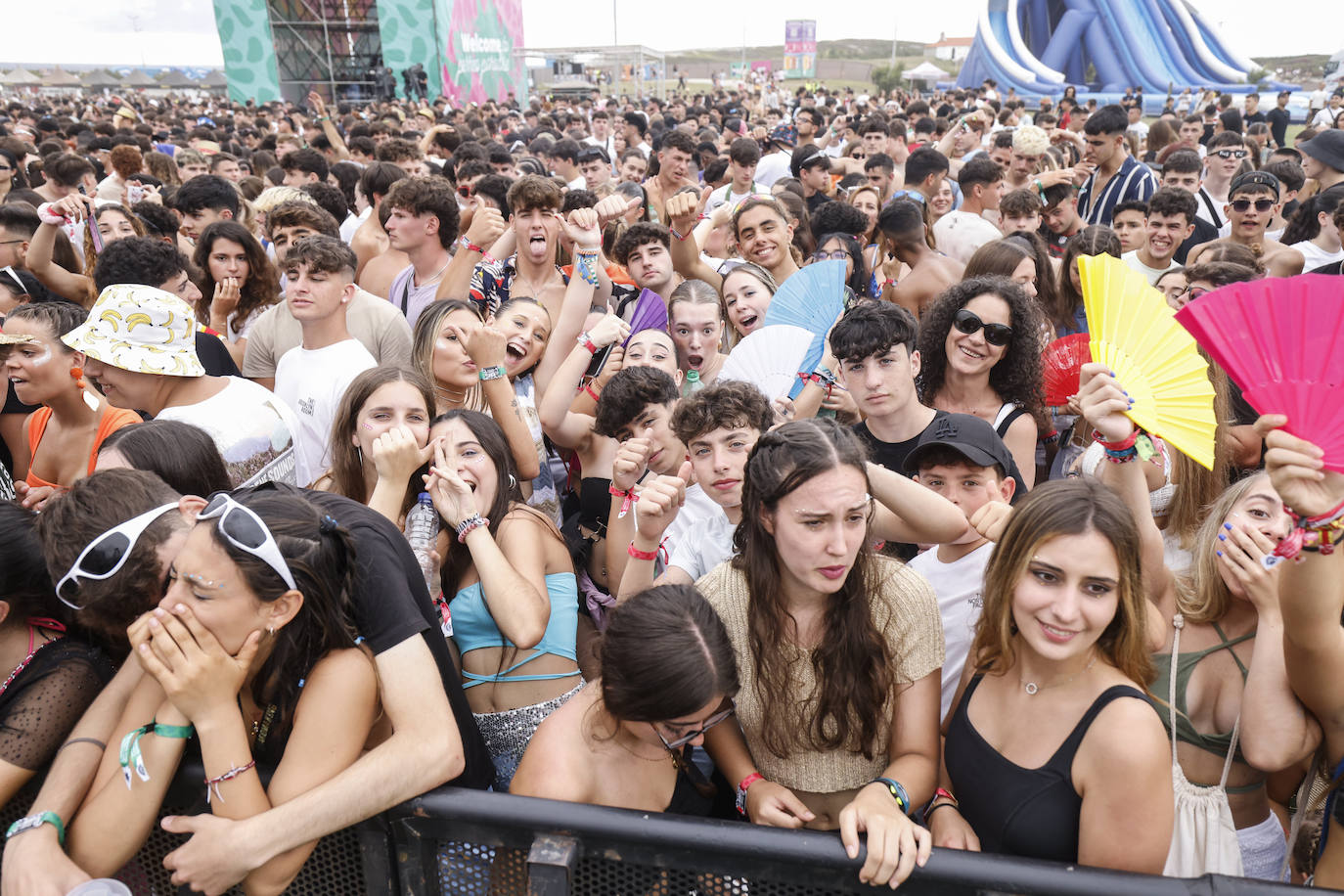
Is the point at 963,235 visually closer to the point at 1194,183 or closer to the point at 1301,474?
the point at 1194,183

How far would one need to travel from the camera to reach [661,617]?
1778 millimetres

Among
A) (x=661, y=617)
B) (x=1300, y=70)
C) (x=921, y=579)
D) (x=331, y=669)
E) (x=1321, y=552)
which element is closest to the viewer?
(x=1321, y=552)

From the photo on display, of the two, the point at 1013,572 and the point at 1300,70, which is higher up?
the point at 1300,70

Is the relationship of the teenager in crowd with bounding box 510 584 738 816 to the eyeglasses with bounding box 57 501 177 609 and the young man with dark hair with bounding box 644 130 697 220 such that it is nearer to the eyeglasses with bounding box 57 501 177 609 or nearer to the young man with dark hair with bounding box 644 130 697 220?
the eyeglasses with bounding box 57 501 177 609

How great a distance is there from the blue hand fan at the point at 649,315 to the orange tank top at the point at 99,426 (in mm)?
2020

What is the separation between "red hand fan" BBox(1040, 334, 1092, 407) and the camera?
3.19 meters

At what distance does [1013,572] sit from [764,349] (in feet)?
5.75

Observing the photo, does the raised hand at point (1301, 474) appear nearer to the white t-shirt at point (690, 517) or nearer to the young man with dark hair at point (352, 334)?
the white t-shirt at point (690, 517)

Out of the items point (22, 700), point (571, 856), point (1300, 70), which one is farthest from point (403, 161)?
point (1300, 70)

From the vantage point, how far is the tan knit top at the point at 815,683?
6.38 ft

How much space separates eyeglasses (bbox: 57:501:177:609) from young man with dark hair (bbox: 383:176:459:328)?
2853mm

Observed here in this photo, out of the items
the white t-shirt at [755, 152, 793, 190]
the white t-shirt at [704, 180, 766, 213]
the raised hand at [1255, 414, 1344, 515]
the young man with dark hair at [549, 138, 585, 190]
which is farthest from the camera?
the white t-shirt at [755, 152, 793, 190]

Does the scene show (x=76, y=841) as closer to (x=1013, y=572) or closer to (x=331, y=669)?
(x=331, y=669)

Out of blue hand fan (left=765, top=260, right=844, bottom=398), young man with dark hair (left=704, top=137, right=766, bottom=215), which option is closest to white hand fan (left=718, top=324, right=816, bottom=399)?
blue hand fan (left=765, top=260, right=844, bottom=398)
